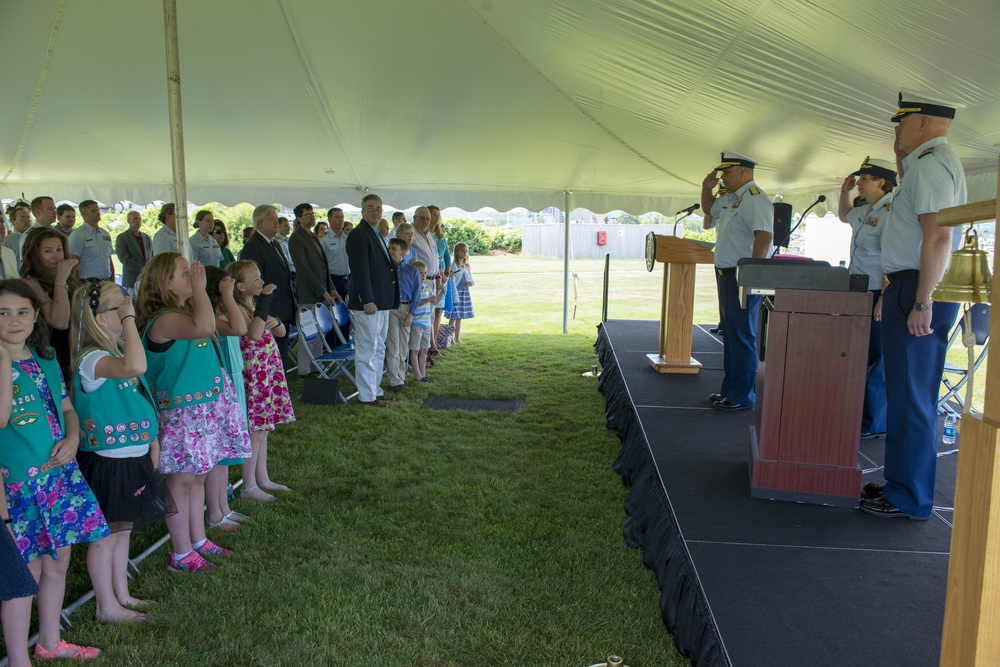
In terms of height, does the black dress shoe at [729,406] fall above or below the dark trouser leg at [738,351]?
below

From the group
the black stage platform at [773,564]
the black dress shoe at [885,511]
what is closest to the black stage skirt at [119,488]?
the black stage platform at [773,564]

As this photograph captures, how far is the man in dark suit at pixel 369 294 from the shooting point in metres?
6.04

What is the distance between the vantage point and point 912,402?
2.75m

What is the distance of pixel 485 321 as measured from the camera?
503 inches

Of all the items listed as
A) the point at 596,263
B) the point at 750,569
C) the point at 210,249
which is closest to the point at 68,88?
the point at 210,249

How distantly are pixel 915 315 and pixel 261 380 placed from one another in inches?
127

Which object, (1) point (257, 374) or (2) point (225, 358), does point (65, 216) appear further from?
(2) point (225, 358)

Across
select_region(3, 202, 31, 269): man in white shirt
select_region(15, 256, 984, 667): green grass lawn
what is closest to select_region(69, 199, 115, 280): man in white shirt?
select_region(3, 202, 31, 269): man in white shirt

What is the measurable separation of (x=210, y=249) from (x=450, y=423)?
4.00 m

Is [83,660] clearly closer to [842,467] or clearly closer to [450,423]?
[842,467]

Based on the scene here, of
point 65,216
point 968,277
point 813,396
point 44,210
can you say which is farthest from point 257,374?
point 65,216

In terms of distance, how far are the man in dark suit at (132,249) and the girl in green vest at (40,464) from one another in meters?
6.42

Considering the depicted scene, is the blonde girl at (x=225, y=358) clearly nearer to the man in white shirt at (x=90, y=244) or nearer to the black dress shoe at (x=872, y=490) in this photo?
the black dress shoe at (x=872, y=490)

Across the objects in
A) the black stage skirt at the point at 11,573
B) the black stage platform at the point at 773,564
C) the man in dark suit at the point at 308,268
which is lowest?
the black stage platform at the point at 773,564
